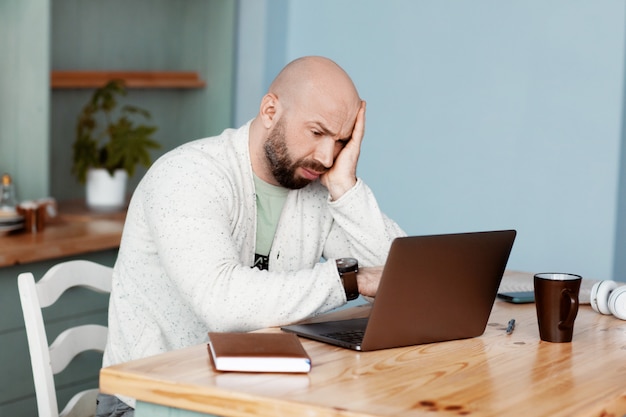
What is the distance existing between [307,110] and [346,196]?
23cm

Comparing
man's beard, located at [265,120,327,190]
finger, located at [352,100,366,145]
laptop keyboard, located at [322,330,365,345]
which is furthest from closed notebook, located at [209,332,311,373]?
finger, located at [352,100,366,145]

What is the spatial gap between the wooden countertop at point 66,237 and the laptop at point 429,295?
1.30 meters

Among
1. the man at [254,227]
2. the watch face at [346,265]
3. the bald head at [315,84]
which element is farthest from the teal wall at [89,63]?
the watch face at [346,265]

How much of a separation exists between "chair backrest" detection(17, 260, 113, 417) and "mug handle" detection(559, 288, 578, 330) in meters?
1.07

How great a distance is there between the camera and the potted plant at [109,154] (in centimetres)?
366

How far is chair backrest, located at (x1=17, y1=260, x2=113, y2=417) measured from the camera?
2.11m

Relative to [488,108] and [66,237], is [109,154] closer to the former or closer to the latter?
[66,237]

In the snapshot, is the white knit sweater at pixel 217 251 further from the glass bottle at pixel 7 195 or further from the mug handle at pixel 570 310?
the glass bottle at pixel 7 195

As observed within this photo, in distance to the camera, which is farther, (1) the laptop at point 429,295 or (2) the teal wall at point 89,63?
(2) the teal wall at point 89,63

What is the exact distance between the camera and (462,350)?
5.98ft

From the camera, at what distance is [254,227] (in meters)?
2.31

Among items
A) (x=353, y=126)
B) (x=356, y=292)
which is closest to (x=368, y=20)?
(x=353, y=126)

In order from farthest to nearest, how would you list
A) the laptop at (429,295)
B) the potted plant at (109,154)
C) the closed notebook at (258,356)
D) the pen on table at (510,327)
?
1. the potted plant at (109,154)
2. the pen on table at (510,327)
3. the laptop at (429,295)
4. the closed notebook at (258,356)

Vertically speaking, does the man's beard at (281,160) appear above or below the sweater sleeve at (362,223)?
above
